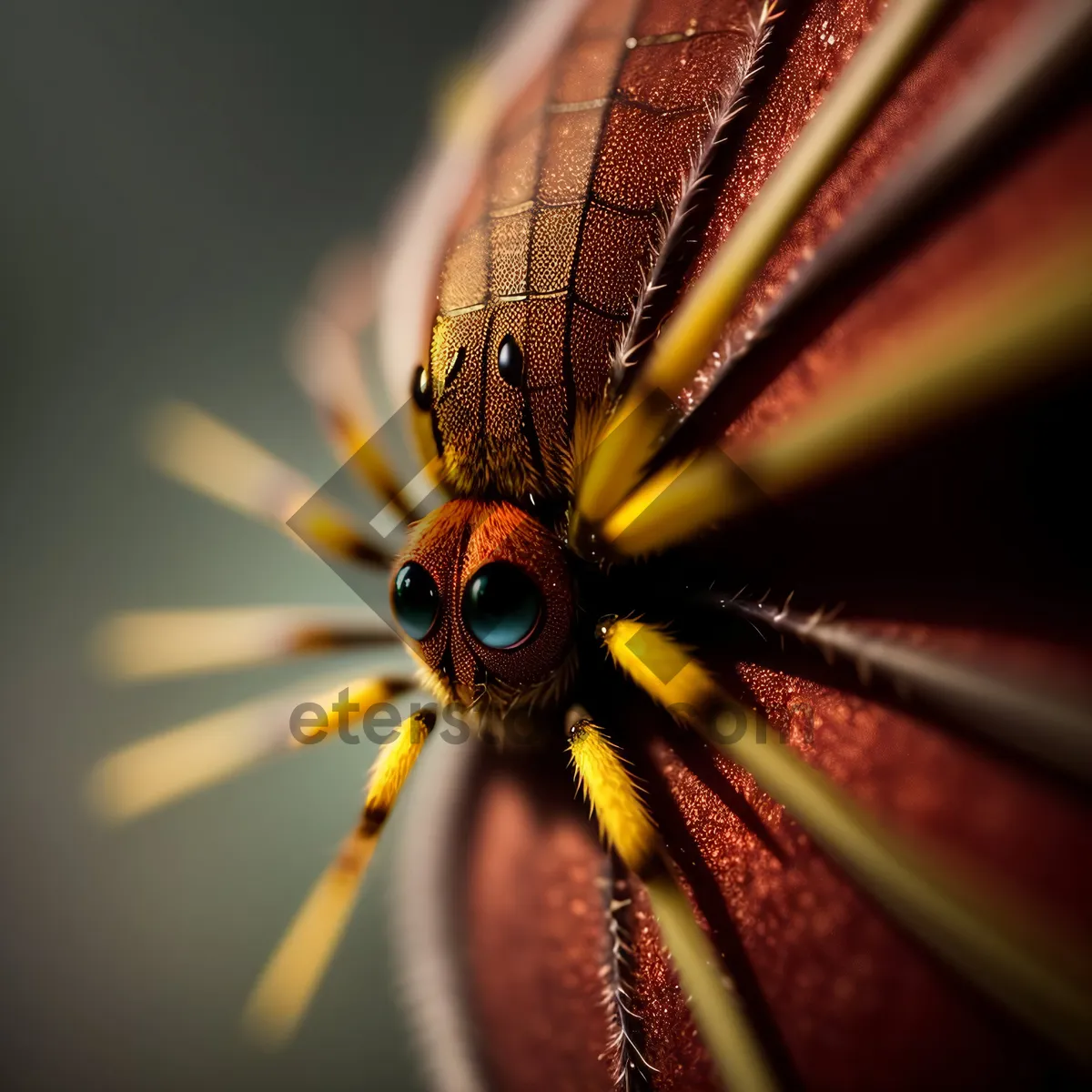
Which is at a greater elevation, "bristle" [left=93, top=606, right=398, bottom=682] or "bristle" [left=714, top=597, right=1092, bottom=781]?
"bristle" [left=93, top=606, right=398, bottom=682]

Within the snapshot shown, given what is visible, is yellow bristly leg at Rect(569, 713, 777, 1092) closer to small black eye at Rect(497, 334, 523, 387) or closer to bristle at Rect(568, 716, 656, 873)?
bristle at Rect(568, 716, 656, 873)

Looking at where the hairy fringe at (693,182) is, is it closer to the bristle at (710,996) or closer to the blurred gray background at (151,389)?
the bristle at (710,996)

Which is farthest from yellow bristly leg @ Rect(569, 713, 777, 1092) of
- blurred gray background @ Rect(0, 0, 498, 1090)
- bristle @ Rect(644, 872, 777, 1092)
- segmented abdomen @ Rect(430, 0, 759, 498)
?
blurred gray background @ Rect(0, 0, 498, 1090)

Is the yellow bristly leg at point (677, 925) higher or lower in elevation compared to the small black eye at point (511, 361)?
lower

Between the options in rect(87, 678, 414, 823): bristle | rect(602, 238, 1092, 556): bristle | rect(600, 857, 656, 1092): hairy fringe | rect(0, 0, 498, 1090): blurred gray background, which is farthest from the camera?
rect(0, 0, 498, 1090): blurred gray background

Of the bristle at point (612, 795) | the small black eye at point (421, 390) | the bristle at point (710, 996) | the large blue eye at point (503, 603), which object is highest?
the small black eye at point (421, 390)

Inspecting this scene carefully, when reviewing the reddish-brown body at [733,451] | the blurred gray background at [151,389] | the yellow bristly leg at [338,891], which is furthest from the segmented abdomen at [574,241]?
the blurred gray background at [151,389]

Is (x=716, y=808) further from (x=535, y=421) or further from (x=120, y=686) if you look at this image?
(x=120, y=686)

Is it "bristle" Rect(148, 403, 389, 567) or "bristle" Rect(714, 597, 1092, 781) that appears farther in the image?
"bristle" Rect(148, 403, 389, 567)
